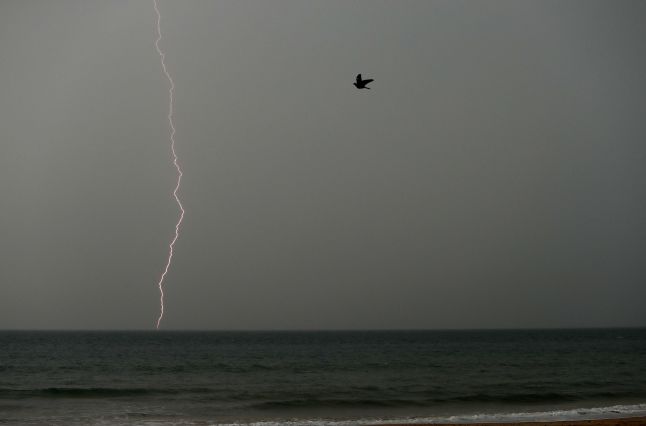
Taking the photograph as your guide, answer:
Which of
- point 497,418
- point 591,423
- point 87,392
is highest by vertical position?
point 591,423

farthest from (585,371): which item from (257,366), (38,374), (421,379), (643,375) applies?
(38,374)

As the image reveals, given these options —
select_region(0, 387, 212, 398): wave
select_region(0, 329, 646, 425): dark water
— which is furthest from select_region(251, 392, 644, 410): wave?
select_region(0, 387, 212, 398): wave

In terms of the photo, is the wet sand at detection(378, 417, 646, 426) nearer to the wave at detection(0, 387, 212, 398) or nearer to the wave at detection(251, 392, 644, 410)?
the wave at detection(251, 392, 644, 410)

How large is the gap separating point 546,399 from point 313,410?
10618mm

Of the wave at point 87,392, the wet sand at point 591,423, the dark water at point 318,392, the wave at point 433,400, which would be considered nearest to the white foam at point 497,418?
the dark water at point 318,392

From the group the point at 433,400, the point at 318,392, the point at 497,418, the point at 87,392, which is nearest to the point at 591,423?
the point at 497,418

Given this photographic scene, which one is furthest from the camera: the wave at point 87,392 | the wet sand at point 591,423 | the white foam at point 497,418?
the wave at point 87,392

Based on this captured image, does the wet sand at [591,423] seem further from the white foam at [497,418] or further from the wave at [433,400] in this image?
the wave at [433,400]

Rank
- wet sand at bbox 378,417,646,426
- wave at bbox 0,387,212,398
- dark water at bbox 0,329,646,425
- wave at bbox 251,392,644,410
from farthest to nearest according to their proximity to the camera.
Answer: wave at bbox 0,387,212,398 < wave at bbox 251,392,644,410 < dark water at bbox 0,329,646,425 < wet sand at bbox 378,417,646,426

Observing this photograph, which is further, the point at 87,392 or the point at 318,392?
the point at 87,392

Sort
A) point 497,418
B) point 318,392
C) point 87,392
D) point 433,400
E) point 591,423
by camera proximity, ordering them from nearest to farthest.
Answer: point 591,423 → point 497,418 → point 433,400 → point 318,392 → point 87,392

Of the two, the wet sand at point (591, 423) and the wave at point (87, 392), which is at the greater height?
the wet sand at point (591, 423)

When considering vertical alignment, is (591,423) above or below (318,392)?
above

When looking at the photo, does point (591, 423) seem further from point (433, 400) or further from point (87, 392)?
point (87, 392)
